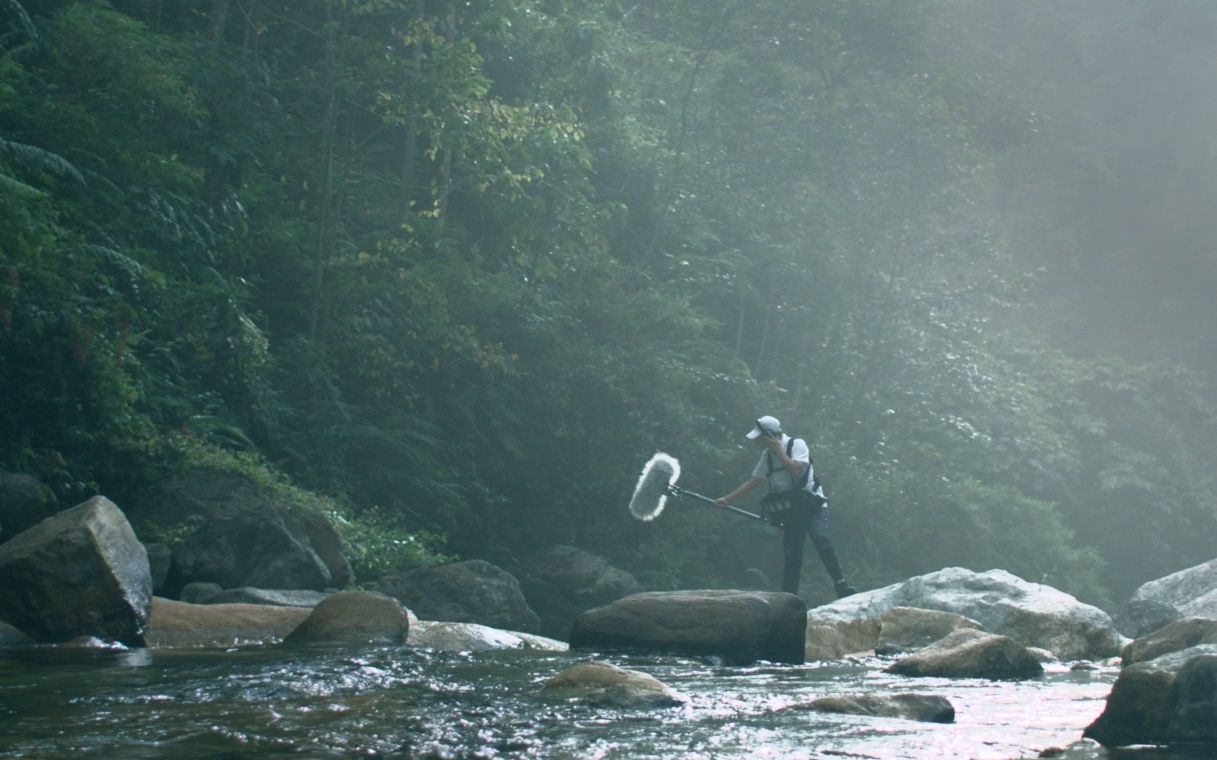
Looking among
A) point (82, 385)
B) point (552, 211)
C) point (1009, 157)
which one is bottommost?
point (82, 385)

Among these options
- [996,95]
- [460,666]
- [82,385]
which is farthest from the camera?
[996,95]

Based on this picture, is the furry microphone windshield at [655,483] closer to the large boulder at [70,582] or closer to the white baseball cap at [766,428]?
the white baseball cap at [766,428]

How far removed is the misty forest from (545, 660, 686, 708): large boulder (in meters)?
5.70

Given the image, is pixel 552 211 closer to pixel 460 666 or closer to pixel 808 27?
pixel 808 27

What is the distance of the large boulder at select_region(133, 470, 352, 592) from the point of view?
11961mm

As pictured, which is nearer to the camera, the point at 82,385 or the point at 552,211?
the point at 82,385

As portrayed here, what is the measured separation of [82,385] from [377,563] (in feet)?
11.8

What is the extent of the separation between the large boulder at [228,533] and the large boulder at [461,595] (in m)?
0.88

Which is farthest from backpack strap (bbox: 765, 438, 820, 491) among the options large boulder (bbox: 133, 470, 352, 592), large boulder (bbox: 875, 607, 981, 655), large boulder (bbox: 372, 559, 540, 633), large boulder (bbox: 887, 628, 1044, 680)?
large boulder (bbox: 133, 470, 352, 592)

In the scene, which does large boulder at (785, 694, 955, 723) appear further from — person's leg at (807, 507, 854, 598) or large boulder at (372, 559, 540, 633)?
person's leg at (807, 507, 854, 598)

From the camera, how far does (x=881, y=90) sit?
84.4 ft

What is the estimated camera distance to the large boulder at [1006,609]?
1234 cm

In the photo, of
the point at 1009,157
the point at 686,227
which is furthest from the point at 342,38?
the point at 1009,157

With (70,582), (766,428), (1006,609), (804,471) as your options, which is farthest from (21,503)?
(1006,609)
